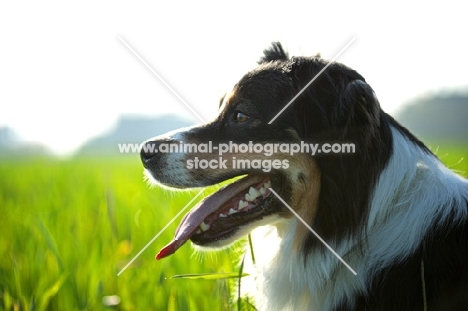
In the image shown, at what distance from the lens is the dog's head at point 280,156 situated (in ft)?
8.18

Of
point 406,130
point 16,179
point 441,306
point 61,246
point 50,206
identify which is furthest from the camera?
point 16,179

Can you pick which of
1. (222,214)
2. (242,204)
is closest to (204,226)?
(222,214)

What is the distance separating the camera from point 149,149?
2.86 metres

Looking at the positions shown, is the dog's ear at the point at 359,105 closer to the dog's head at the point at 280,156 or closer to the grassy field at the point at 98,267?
the dog's head at the point at 280,156

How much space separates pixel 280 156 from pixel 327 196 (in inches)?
13.1

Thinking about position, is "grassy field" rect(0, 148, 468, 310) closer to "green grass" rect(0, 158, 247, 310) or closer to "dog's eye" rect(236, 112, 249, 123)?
"green grass" rect(0, 158, 247, 310)

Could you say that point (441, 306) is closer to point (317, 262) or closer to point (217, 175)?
point (317, 262)

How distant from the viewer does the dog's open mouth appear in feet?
8.84

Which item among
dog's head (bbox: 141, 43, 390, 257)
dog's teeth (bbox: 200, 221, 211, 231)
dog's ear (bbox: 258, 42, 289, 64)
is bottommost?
dog's teeth (bbox: 200, 221, 211, 231)

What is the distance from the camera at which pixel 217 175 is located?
9.29ft

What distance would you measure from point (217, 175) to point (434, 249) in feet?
3.86

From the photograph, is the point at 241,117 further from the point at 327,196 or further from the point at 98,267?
the point at 98,267

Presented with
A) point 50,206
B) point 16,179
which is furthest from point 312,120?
point 16,179

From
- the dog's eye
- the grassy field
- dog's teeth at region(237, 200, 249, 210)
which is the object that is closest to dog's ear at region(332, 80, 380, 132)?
the dog's eye
